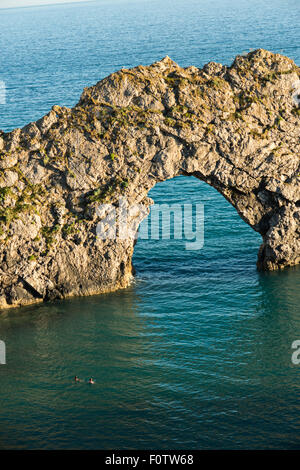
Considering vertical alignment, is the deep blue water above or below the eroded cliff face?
below

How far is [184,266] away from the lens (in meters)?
63.7

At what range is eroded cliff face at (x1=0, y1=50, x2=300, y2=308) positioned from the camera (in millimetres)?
55250

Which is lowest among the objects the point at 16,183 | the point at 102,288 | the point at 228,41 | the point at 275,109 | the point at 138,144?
the point at 102,288

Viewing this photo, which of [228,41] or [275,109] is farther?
[228,41]

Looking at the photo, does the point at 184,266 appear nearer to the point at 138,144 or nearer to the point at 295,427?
the point at 138,144

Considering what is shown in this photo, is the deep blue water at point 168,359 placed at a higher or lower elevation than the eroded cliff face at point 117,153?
lower

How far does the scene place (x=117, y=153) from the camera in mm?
55938

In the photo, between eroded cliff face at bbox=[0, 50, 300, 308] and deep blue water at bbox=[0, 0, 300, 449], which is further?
eroded cliff face at bbox=[0, 50, 300, 308]

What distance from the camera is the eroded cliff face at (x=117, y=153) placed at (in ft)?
181

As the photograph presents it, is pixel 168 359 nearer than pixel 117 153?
Yes

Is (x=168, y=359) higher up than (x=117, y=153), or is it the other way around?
(x=117, y=153)

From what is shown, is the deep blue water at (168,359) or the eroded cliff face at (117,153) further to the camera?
the eroded cliff face at (117,153)

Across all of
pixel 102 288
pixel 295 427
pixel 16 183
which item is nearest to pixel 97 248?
pixel 102 288

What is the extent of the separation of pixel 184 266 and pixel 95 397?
2372 centimetres
